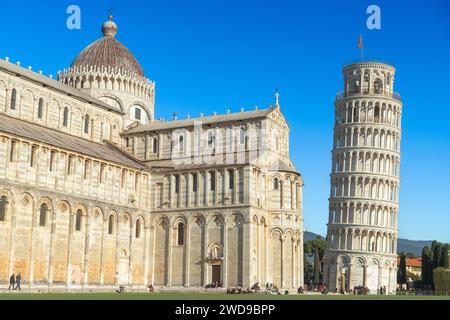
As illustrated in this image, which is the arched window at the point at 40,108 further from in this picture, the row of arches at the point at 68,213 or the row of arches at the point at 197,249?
the row of arches at the point at 197,249

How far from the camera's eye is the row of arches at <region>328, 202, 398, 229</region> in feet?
300

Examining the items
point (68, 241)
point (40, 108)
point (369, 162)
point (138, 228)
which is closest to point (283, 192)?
point (138, 228)

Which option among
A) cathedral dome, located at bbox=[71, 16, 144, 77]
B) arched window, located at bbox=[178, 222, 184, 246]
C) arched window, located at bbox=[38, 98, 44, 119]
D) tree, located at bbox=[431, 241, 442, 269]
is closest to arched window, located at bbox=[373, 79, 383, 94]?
tree, located at bbox=[431, 241, 442, 269]

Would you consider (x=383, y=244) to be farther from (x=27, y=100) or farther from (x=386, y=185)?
(x=27, y=100)

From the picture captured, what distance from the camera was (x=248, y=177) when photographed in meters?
57.0

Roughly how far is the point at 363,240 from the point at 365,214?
3.41m

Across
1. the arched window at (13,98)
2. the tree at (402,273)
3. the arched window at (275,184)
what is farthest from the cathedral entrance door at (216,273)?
the tree at (402,273)

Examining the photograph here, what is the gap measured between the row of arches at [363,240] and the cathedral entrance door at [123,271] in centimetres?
4078

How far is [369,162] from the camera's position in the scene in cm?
9256

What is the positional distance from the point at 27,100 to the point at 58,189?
9.79m

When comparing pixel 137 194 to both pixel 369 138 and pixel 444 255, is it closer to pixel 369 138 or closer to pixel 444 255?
pixel 369 138

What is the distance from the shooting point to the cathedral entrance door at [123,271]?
56781mm
